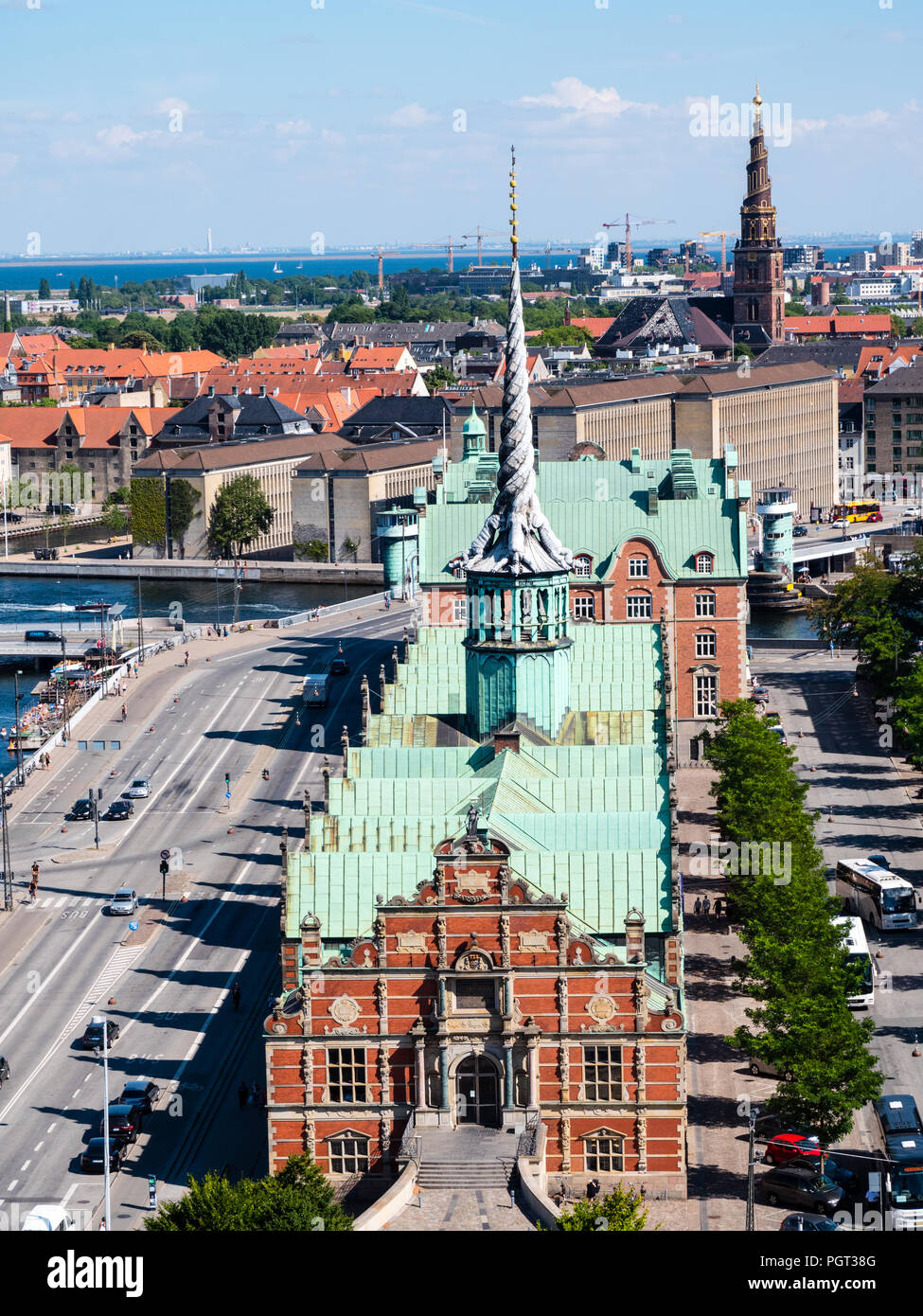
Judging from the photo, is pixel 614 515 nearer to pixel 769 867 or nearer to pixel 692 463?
pixel 692 463

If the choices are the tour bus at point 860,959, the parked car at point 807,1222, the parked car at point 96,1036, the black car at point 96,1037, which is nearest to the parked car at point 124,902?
the parked car at point 96,1036

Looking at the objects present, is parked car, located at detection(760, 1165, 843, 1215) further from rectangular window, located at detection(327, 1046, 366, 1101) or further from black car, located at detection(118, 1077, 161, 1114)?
black car, located at detection(118, 1077, 161, 1114)

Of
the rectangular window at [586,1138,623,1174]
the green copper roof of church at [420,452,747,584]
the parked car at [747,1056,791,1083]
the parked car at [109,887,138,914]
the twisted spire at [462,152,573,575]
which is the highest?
the twisted spire at [462,152,573,575]

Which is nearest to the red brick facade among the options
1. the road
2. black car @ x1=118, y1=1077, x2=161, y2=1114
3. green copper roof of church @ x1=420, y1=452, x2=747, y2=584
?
the road

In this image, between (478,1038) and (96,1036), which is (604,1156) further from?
(96,1036)

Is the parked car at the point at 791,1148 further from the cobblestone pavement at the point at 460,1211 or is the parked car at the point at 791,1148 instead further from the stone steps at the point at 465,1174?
the cobblestone pavement at the point at 460,1211
